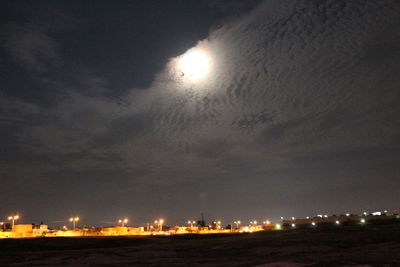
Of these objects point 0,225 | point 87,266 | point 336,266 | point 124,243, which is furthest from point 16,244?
point 0,225

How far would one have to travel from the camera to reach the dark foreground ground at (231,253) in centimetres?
2398

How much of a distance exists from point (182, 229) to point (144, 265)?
128181 millimetres

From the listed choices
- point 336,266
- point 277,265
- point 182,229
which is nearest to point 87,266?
Result: point 277,265

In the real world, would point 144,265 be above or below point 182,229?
below

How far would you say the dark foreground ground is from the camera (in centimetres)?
2398

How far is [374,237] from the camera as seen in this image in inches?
1507

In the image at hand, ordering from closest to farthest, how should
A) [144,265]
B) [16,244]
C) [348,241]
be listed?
[144,265] < [348,241] < [16,244]

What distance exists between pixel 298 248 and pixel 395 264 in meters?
13.4

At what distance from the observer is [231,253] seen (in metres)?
34.1

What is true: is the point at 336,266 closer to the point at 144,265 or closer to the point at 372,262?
the point at 372,262

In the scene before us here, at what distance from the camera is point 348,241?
36.8 metres

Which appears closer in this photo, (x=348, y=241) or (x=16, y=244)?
(x=348, y=241)

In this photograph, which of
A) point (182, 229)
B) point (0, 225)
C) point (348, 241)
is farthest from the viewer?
point (182, 229)

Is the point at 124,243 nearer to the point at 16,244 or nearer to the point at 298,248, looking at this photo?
the point at 16,244
